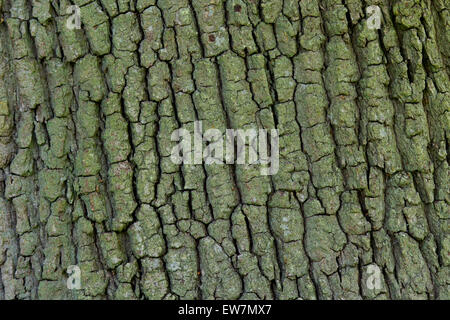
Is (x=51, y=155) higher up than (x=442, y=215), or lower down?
higher up

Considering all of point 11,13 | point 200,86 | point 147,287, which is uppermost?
point 11,13

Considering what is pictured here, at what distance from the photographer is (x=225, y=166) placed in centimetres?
204

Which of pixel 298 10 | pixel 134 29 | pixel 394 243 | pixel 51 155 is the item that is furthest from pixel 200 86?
pixel 394 243

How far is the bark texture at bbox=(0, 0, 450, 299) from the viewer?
2.03 m

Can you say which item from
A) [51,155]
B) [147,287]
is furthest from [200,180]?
[51,155]

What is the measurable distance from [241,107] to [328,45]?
0.42 metres

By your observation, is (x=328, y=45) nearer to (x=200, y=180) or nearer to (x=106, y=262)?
(x=200, y=180)

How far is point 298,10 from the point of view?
2072 millimetres

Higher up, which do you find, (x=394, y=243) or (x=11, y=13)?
(x=11, y=13)

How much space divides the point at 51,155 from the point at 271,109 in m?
0.88

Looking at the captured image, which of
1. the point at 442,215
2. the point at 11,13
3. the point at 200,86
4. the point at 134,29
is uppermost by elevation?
the point at 11,13

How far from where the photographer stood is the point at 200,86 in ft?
6.72

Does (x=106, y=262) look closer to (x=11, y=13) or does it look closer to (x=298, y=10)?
(x=11, y=13)

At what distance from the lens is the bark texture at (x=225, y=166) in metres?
2.03
